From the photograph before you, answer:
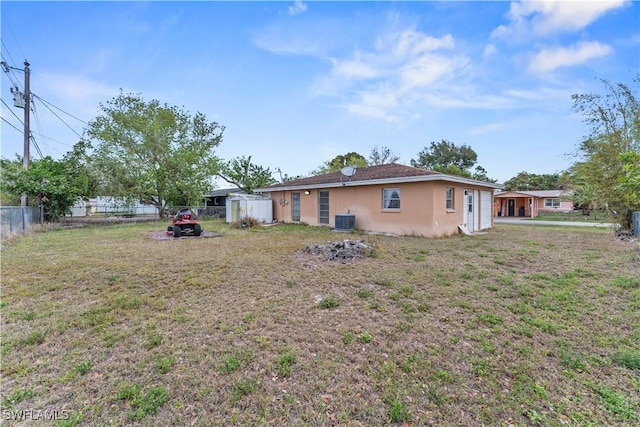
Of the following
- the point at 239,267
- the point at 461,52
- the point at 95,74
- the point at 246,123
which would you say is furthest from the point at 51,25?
the point at 461,52

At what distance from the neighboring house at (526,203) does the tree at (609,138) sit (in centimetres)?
1885

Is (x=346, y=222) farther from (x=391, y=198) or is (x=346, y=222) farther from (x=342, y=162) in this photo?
(x=342, y=162)

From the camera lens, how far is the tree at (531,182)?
137 feet

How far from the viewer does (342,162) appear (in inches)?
1302

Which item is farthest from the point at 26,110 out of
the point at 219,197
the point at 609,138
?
the point at 609,138

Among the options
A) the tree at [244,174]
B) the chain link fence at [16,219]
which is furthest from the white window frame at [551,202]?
the chain link fence at [16,219]

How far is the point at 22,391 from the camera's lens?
2.31m

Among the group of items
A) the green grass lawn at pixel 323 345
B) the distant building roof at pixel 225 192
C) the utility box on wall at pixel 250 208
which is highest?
the distant building roof at pixel 225 192

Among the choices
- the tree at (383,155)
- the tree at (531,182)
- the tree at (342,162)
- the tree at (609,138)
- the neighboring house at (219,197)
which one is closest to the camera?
the tree at (609,138)

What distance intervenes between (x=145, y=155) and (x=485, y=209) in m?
21.0

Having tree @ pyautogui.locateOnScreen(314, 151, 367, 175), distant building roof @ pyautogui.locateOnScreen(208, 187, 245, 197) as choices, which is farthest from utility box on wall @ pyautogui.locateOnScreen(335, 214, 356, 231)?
tree @ pyautogui.locateOnScreen(314, 151, 367, 175)

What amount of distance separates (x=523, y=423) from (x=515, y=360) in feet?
2.67

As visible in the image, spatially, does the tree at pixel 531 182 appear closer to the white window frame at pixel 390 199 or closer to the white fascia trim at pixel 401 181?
the white fascia trim at pixel 401 181

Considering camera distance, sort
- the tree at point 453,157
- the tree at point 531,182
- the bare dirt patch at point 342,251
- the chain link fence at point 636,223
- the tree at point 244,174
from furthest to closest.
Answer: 1. the tree at point 531,182
2. the tree at point 453,157
3. the tree at point 244,174
4. the chain link fence at point 636,223
5. the bare dirt patch at point 342,251
